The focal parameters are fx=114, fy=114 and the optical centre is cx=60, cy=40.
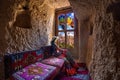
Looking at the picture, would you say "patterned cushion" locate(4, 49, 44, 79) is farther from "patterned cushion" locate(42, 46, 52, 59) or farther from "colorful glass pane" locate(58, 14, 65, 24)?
"colorful glass pane" locate(58, 14, 65, 24)

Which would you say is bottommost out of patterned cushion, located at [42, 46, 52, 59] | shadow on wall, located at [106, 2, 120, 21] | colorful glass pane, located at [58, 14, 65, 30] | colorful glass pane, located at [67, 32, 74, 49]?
patterned cushion, located at [42, 46, 52, 59]

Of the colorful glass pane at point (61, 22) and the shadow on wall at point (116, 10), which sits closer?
the shadow on wall at point (116, 10)

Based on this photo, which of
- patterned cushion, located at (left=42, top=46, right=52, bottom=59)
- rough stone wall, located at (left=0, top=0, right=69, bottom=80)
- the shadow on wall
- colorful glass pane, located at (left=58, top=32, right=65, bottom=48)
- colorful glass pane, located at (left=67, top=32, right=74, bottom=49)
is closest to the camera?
the shadow on wall

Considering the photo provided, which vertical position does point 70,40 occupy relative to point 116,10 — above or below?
below

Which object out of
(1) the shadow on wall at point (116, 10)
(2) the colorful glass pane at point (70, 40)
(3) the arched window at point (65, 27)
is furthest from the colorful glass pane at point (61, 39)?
(1) the shadow on wall at point (116, 10)

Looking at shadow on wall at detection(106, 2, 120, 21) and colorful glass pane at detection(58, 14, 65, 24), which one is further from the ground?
colorful glass pane at detection(58, 14, 65, 24)

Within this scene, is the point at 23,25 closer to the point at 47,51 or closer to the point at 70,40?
the point at 47,51

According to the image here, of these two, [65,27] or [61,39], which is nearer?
[65,27]

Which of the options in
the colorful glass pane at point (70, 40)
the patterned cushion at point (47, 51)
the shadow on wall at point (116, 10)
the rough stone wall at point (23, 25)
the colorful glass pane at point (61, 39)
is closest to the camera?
the shadow on wall at point (116, 10)

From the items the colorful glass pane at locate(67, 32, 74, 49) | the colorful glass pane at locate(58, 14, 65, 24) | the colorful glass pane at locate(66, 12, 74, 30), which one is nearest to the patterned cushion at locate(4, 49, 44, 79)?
the colorful glass pane at locate(67, 32, 74, 49)

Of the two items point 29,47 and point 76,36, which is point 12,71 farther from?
point 76,36

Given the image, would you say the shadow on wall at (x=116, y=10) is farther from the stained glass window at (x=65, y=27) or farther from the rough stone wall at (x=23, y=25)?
the stained glass window at (x=65, y=27)

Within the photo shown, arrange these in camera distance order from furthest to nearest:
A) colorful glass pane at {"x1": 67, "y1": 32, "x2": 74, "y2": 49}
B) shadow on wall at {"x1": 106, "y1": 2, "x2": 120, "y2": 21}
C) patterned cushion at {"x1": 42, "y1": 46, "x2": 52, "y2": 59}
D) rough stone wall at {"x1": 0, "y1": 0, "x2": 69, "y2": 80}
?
colorful glass pane at {"x1": 67, "y1": 32, "x2": 74, "y2": 49} → patterned cushion at {"x1": 42, "y1": 46, "x2": 52, "y2": 59} → rough stone wall at {"x1": 0, "y1": 0, "x2": 69, "y2": 80} → shadow on wall at {"x1": 106, "y1": 2, "x2": 120, "y2": 21}

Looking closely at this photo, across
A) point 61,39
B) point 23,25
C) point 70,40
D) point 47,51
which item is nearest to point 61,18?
point 61,39
